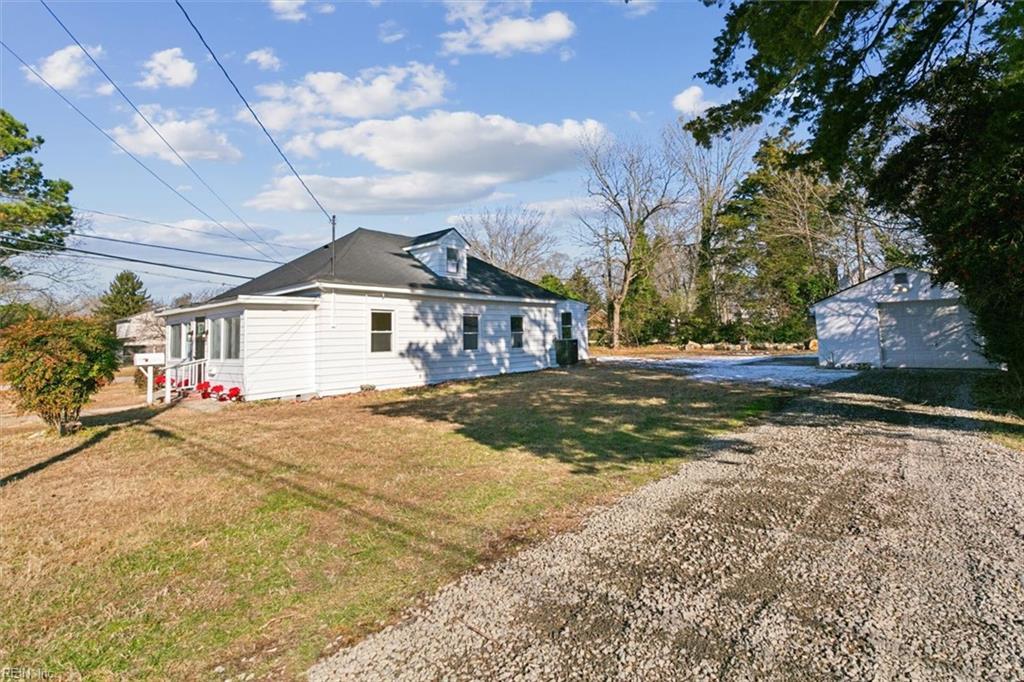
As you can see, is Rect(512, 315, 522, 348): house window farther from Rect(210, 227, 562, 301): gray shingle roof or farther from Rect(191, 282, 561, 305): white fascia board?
Rect(210, 227, 562, 301): gray shingle roof

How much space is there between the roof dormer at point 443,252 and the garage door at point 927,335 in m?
13.3

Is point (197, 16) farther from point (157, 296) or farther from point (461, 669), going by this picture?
point (157, 296)

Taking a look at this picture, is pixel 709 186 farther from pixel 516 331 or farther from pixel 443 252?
pixel 443 252

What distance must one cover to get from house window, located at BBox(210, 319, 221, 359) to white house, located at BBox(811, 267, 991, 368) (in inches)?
710

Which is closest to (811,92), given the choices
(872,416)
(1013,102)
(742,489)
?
(1013,102)

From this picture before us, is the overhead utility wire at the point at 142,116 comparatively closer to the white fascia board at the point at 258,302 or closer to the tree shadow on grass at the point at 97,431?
the white fascia board at the point at 258,302

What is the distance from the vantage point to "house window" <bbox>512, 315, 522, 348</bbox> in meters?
16.0

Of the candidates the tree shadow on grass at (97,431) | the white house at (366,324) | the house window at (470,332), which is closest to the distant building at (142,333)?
the white house at (366,324)

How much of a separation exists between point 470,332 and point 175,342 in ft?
27.9

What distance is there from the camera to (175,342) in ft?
43.9

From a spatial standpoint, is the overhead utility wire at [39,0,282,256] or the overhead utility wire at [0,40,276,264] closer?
the overhead utility wire at [39,0,282,256]

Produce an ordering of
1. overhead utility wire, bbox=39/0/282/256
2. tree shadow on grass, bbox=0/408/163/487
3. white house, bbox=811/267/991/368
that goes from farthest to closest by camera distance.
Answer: white house, bbox=811/267/991/368 → overhead utility wire, bbox=39/0/282/256 → tree shadow on grass, bbox=0/408/163/487

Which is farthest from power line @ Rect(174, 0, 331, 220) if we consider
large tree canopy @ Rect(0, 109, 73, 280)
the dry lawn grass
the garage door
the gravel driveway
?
the garage door

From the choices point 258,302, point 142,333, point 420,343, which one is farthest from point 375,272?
point 142,333
